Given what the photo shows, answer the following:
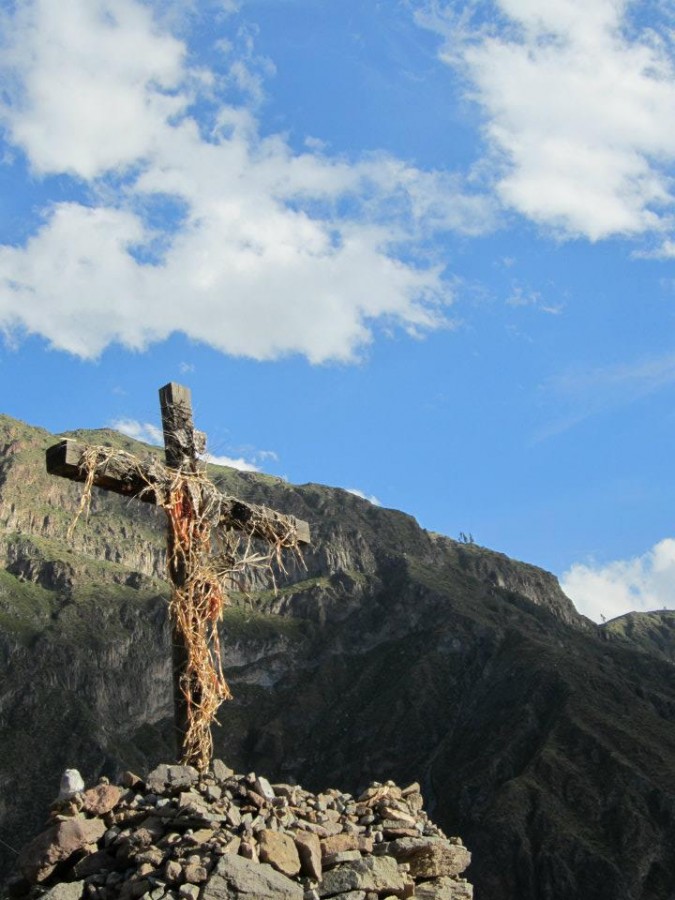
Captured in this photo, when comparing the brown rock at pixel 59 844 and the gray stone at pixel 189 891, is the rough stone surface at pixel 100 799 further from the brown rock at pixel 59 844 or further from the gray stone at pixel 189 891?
the gray stone at pixel 189 891

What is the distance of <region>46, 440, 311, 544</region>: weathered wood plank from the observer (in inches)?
257

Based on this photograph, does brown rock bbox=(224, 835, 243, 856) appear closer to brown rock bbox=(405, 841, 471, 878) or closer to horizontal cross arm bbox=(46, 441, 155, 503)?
brown rock bbox=(405, 841, 471, 878)

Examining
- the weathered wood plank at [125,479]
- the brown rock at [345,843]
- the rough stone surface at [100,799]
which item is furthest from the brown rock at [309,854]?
the weathered wood plank at [125,479]

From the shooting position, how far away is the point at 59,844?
555cm

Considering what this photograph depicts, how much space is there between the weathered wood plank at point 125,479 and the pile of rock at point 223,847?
5.93 feet

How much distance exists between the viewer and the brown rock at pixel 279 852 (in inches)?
210

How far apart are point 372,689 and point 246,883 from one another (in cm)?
13939

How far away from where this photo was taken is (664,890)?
3351 inches

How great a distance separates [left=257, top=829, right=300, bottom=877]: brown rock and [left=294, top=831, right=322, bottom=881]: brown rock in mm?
38

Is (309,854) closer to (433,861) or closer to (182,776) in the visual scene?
(182,776)

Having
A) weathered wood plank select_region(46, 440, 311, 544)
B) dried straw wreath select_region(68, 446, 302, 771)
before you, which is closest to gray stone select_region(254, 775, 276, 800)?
dried straw wreath select_region(68, 446, 302, 771)

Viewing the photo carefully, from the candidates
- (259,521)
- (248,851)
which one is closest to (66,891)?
(248,851)

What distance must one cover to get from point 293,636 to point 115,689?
30106mm

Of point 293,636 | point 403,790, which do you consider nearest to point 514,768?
point 293,636
